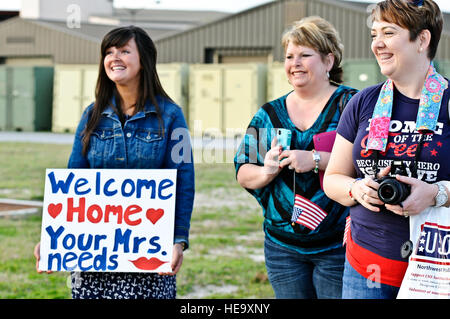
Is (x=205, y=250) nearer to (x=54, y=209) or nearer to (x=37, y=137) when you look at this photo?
(x=54, y=209)

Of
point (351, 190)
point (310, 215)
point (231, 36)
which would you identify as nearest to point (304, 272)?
point (310, 215)

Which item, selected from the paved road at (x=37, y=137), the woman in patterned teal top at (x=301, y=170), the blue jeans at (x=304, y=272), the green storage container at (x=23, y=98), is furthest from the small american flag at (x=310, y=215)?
the green storage container at (x=23, y=98)

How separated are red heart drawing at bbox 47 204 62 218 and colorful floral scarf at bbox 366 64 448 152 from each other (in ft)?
5.15

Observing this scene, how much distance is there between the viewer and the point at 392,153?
2.36 m

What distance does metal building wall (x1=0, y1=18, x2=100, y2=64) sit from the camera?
31281 mm

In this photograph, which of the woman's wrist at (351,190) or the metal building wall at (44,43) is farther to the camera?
the metal building wall at (44,43)

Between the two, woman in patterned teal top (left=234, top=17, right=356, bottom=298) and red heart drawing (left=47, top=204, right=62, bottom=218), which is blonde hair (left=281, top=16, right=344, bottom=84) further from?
red heart drawing (left=47, top=204, right=62, bottom=218)

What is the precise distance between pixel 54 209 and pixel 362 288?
60.7 inches

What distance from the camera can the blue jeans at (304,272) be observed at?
3062 mm

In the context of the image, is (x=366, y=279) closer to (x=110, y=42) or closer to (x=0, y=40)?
(x=110, y=42)

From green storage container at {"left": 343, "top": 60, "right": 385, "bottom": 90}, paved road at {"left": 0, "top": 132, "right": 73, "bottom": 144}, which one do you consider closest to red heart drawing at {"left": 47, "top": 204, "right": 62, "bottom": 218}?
paved road at {"left": 0, "top": 132, "right": 73, "bottom": 144}

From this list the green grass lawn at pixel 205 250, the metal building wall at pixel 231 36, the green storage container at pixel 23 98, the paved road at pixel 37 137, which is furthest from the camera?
the metal building wall at pixel 231 36

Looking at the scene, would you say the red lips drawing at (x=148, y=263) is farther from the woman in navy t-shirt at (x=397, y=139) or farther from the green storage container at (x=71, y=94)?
A: the green storage container at (x=71, y=94)
